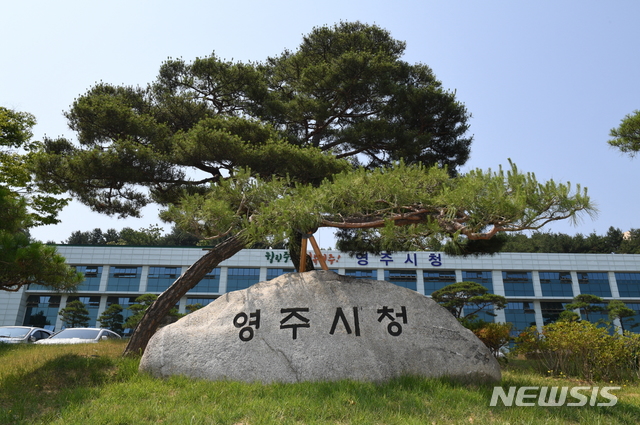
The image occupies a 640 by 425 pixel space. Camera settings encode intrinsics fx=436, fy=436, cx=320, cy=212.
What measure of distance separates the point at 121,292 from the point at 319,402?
25.6 meters

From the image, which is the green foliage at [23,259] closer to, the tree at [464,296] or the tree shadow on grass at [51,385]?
the tree shadow on grass at [51,385]

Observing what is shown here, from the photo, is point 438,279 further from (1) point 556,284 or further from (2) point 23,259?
(2) point 23,259

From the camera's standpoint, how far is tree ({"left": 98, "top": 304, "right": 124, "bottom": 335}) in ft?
78.1

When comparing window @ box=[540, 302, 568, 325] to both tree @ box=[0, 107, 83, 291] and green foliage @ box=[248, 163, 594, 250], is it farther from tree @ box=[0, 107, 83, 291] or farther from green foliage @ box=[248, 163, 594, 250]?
tree @ box=[0, 107, 83, 291]

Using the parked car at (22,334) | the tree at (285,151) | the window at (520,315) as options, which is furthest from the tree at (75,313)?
the window at (520,315)

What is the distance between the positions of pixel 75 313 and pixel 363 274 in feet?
55.6

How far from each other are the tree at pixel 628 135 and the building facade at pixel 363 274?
54.5ft

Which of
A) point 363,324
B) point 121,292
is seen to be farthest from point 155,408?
point 121,292

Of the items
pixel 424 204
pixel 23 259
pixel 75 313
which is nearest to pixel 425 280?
pixel 75 313

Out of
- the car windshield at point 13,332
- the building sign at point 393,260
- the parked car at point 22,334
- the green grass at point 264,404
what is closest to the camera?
the green grass at point 264,404

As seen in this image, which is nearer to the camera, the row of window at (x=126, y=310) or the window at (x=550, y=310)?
the row of window at (x=126, y=310)

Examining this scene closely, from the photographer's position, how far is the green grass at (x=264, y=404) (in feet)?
13.2

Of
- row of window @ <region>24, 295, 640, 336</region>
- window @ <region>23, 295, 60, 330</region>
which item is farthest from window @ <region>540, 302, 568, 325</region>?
window @ <region>23, 295, 60, 330</region>

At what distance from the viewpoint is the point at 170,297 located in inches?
300
